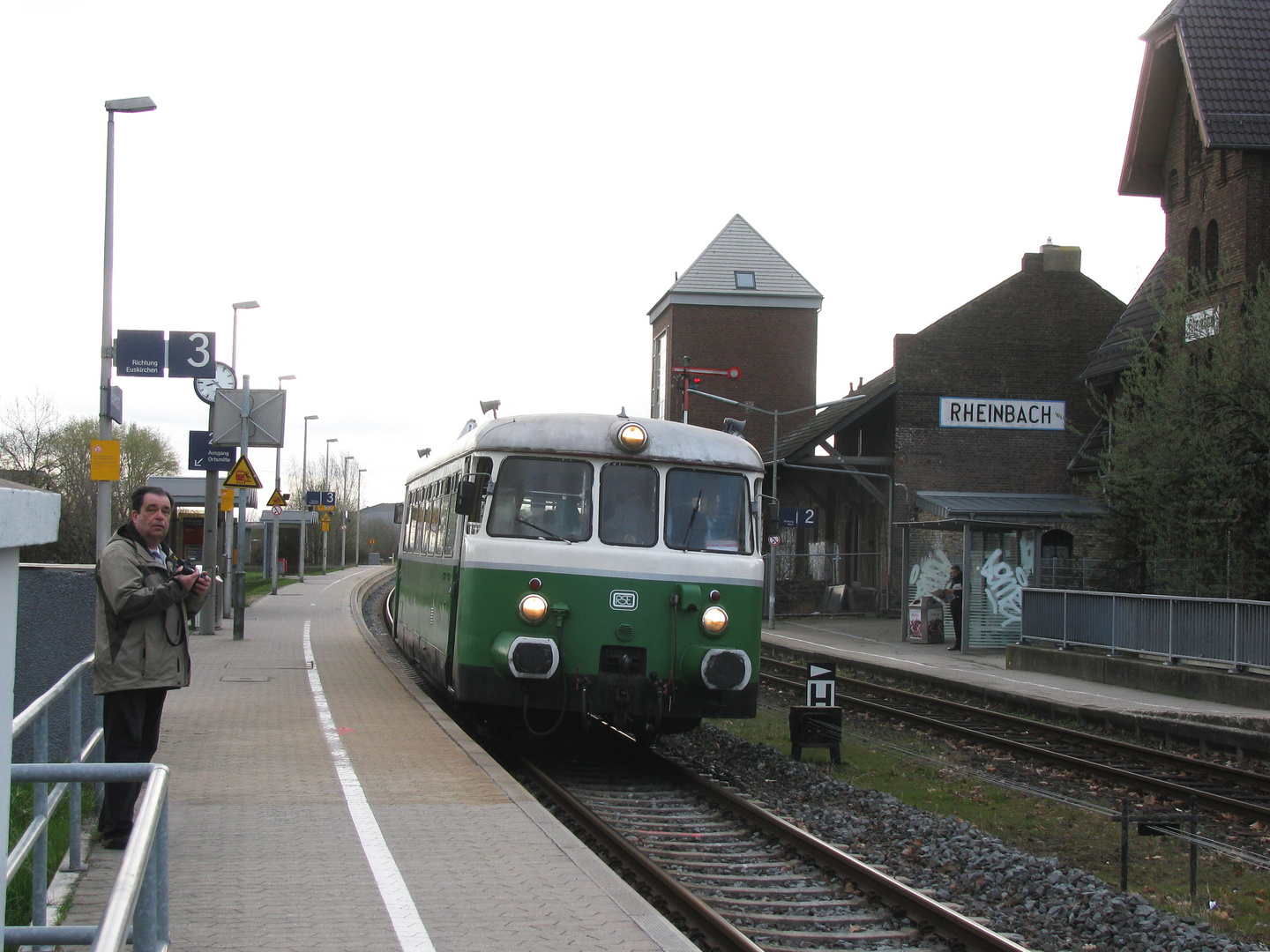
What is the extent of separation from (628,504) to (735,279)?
40.6 m

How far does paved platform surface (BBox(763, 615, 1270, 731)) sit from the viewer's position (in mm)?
16062

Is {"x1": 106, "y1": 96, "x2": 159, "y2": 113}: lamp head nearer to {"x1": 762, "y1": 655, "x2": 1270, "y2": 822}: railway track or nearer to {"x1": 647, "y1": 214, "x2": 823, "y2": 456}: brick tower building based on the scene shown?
{"x1": 762, "y1": 655, "x2": 1270, "y2": 822}: railway track

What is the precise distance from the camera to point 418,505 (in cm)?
1650

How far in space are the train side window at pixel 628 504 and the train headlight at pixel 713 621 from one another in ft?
2.49

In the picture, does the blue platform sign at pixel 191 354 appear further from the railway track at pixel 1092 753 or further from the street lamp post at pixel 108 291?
the railway track at pixel 1092 753

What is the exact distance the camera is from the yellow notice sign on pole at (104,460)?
1786 centimetres

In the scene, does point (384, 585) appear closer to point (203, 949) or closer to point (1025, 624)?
point (1025, 624)

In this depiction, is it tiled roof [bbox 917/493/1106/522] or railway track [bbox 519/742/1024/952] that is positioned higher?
tiled roof [bbox 917/493/1106/522]

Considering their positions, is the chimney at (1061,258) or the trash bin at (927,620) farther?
the chimney at (1061,258)

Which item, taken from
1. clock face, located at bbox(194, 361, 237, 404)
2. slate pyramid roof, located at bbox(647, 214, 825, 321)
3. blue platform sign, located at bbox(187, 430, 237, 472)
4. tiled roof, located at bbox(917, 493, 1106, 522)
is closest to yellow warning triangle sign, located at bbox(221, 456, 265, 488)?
blue platform sign, located at bbox(187, 430, 237, 472)

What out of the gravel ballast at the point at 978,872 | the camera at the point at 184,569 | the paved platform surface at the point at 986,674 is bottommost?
the paved platform surface at the point at 986,674

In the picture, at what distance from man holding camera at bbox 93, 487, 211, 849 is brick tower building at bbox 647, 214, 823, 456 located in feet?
141


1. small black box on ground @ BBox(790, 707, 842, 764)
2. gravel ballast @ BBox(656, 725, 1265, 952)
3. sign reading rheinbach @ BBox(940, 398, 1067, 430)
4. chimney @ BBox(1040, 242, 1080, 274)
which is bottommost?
gravel ballast @ BBox(656, 725, 1265, 952)

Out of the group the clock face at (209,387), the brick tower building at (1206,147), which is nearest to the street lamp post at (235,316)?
the clock face at (209,387)
